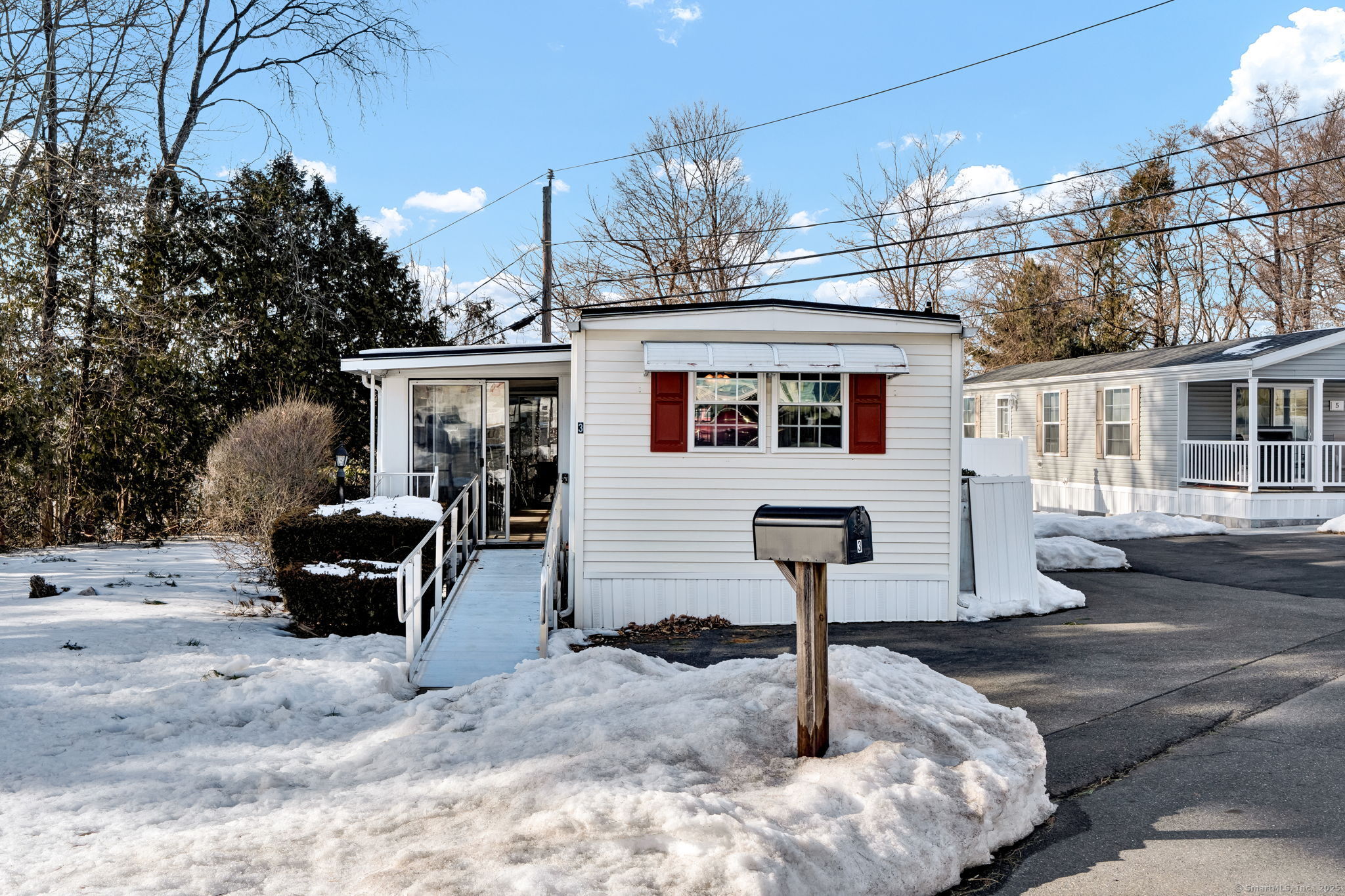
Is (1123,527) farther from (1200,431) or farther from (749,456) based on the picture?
(749,456)

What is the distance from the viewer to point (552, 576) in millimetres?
9688

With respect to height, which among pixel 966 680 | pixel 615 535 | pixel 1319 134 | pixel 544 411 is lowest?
pixel 966 680

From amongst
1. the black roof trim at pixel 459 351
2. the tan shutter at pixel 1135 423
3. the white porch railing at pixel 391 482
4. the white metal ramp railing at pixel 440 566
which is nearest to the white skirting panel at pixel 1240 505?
the tan shutter at pixel 1135 423

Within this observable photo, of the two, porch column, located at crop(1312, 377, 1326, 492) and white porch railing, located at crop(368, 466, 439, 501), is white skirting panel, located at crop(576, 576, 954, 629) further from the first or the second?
porch column, located at crop(1312, 377, 1326, 492)

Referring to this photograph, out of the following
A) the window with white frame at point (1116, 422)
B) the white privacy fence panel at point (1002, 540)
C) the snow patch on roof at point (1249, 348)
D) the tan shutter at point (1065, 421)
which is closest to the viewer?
the white privacy fence panel at point (1002, 540)

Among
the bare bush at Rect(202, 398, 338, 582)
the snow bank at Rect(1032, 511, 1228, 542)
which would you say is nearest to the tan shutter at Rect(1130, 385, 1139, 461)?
the snow bank at Rect(1032, 511, 1228, 542)

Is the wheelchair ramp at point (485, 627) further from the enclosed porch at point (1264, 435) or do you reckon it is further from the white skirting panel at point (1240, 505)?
the enclosed porch at point (1264, 435)

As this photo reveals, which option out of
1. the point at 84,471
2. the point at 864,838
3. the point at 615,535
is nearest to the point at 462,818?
the point at 864,838

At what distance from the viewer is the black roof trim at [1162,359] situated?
738 inches

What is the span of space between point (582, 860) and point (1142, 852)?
2443mm

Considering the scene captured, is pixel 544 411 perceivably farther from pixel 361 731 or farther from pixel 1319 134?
pixel 1319 134

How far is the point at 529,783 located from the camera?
14.8 feet

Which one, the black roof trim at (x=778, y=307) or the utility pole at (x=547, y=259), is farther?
the utility pole at (x=547, y=259)

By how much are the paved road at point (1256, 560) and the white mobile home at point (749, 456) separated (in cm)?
492
